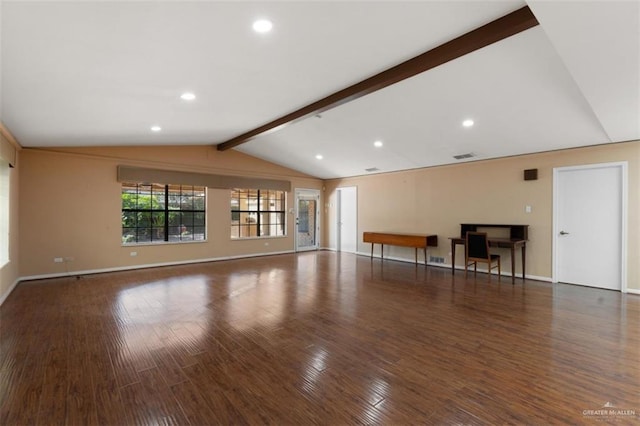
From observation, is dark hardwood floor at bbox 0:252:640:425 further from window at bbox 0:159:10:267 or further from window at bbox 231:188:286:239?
window at bbox 231:188:286:239

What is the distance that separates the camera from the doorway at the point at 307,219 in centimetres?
918

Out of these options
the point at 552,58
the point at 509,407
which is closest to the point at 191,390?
the point at 509,407

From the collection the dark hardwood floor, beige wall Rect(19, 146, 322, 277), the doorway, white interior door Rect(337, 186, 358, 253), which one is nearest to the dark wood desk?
white interior door Rect(337, 186, 358, 253)

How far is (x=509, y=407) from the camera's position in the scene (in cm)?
191

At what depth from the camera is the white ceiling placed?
2.03m

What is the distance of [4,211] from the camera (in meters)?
4.33

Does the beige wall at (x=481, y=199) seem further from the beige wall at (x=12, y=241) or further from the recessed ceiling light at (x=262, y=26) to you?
the beige wall at (x=12, y=241)

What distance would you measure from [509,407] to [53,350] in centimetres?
→ 362

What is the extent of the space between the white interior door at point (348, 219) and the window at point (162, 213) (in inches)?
158

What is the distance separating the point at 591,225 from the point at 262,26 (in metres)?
5.72

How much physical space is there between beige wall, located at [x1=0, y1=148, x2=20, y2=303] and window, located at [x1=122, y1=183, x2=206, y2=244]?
1.58 m

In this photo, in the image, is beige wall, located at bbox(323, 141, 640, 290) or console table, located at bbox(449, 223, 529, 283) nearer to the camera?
beige wall, located at bbox(323, 141, 640, 290)

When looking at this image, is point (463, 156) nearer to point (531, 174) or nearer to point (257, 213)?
point (531, 174)

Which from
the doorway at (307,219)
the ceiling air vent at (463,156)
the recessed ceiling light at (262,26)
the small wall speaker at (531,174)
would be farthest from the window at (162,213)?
the small wall speaker at (531,174)
